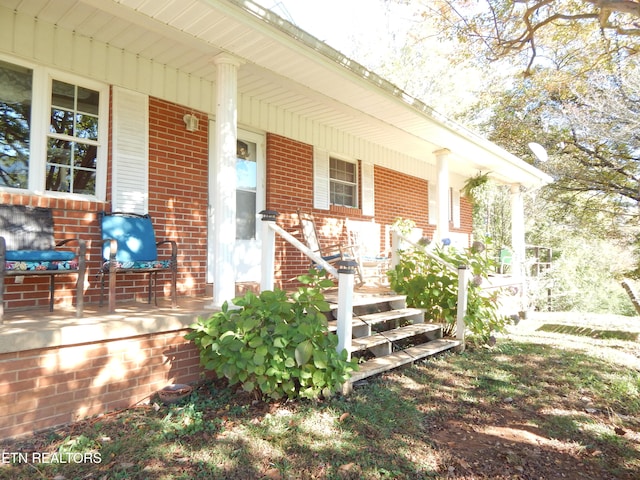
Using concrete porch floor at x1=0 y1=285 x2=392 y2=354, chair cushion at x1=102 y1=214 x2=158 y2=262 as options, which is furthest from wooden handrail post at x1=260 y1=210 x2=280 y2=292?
chair cushion at x1=102 y1=214 x2=158 y2=262

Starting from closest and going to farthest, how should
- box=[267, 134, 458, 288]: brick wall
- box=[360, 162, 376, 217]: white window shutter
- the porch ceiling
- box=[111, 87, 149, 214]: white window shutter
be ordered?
the porch ceiling < box=[111, 87, 149, 214]: white window shutter < box=[267, 134, 458, 288]: brick wall < box=[360, 162, 376, 217]: white window shutter

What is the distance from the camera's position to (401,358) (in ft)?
12.9

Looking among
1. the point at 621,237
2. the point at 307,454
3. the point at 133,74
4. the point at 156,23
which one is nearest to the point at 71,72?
the point at 133,74

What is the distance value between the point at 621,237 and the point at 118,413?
16618mm

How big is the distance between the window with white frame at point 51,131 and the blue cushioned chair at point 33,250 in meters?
0.39

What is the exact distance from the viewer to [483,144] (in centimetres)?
641

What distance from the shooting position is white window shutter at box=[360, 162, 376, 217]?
7078 mm

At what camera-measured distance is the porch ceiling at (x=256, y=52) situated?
3.07 meters

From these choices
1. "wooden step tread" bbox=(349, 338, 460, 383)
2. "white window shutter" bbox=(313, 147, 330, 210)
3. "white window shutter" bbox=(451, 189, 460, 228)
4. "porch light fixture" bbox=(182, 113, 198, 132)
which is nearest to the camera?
"wooden step tread" bbox=(349, 338, 460, 383)

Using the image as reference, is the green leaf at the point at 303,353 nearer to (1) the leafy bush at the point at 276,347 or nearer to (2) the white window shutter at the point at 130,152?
(1) the leafy bush at the point at 276,347

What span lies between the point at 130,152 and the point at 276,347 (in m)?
2.57

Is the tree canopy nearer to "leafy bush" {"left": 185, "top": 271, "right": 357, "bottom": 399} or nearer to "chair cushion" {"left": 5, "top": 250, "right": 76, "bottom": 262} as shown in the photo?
"leafy bush" {"left": 185, "top": 271, "right": 357, "bottom": 399}

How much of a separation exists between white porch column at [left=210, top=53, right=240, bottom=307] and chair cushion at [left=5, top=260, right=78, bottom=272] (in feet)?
3.47

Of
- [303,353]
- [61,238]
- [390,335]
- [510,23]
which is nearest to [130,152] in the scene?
[61,238]
